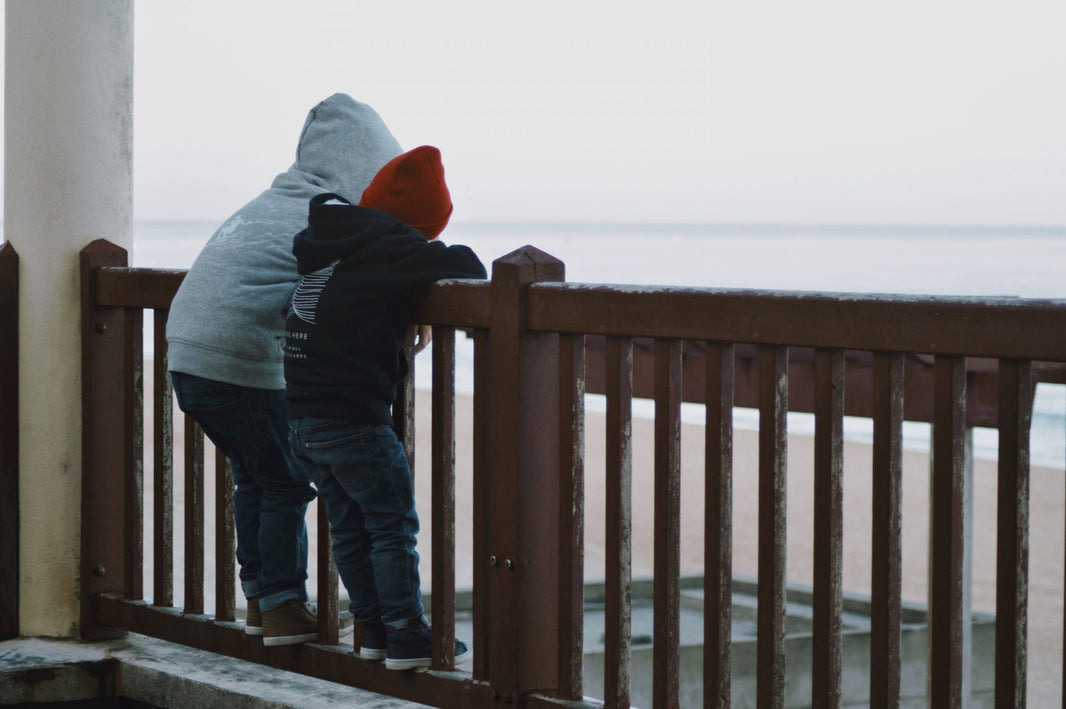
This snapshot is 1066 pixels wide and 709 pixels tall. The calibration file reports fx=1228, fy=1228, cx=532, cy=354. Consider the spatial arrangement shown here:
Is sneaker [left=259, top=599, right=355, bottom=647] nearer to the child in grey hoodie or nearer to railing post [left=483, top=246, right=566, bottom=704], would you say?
Result: the child in grey hoodie

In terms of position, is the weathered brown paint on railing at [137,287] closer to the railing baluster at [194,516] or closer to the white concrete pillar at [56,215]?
the white concrete pillar at [56,215]

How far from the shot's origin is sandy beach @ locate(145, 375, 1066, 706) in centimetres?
1065

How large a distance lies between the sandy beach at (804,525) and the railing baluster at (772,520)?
218 inches

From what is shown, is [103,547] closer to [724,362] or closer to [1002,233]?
[724,362]

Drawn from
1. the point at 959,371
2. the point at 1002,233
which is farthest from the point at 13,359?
the point at 1002,233

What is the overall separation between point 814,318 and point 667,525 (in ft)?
1.91

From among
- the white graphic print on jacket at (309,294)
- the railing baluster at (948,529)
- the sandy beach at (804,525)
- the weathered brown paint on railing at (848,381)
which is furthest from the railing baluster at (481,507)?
the sandy beach at (804,525)

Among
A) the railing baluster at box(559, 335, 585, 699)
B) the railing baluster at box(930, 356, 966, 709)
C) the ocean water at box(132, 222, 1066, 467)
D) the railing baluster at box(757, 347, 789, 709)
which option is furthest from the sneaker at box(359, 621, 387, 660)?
the ocean water at box(132, 222, 1066, 467)

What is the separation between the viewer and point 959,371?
2.27 m

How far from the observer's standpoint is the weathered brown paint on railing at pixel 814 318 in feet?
7.11

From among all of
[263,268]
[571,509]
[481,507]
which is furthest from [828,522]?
[263,268]

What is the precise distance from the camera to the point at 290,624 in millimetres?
3250

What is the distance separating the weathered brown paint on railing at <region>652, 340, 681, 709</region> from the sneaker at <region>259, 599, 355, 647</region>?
3.06 feet

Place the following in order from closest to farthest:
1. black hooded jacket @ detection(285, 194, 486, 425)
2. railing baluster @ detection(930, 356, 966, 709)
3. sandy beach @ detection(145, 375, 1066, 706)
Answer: railing baluster @ detection(930, 356, 966, 709), black hooded jacket @ detection(285, 194, 486, 425), sandy beach @ detection(145, 375, 1066, 706)
